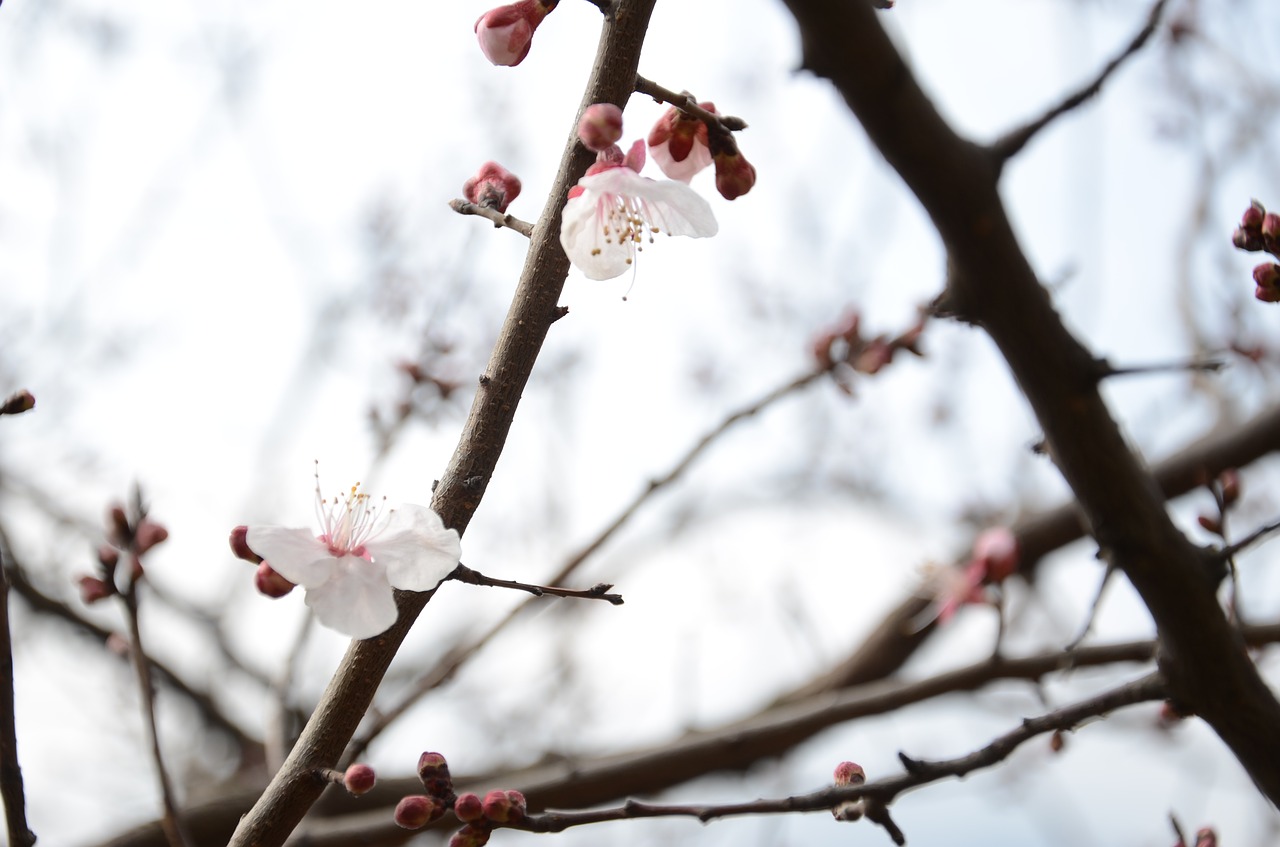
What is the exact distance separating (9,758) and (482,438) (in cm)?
55

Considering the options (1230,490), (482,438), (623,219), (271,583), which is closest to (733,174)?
(623,219)

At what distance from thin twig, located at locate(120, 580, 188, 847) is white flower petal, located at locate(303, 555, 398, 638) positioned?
478mm

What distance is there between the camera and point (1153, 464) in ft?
9.49

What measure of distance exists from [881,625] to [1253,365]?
2043 millimetres

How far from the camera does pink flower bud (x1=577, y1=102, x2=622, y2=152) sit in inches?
35.1

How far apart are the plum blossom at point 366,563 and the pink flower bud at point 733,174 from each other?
22.6 inches

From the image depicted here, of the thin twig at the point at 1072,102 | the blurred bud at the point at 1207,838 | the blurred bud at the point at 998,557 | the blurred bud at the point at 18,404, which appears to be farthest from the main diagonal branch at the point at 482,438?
the blurred bud at the point at 998,557

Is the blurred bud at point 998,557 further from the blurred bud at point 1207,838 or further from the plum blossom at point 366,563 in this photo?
the plum blossom at point 366,563

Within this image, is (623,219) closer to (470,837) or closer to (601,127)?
(601,127)

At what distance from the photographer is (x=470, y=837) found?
1.03 m

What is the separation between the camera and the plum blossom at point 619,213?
3.16ft

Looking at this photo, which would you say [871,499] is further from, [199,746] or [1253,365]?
[199,746]

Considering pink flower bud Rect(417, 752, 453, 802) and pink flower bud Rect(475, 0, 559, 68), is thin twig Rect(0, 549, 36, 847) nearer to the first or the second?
pink flower bud Rect(417, 752, 453, 802)

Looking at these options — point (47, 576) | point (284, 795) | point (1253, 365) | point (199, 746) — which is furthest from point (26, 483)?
point (1253, 365)
